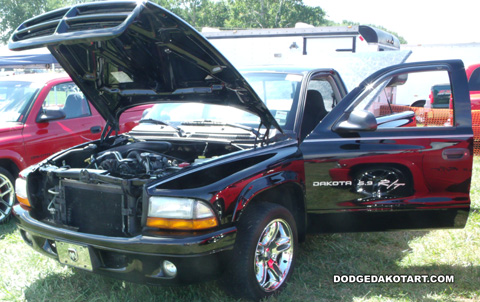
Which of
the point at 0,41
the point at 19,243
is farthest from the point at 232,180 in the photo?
the point at 0,41

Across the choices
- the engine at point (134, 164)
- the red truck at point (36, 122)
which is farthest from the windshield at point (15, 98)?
the engine at point (134, 164)

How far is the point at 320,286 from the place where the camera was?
3.21 m

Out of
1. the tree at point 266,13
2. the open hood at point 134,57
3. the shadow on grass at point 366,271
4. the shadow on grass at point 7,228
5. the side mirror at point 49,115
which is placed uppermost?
the tree at point 266,13

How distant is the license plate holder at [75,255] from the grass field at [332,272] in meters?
0.44

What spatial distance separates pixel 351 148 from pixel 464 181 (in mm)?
878

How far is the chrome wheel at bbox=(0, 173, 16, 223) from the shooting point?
→ 4605 mm

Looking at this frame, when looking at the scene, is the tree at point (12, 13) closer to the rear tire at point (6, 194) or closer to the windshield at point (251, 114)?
the rear tire at point (6, 194)

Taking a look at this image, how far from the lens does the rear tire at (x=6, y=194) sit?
4602 mm

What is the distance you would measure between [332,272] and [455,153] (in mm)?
1316

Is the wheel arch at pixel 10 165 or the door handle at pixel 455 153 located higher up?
the door handle at pixel 455 153

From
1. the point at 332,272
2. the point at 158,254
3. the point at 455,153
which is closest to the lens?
the point at 158,254

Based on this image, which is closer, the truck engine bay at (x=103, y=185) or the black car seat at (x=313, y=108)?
the truck engine bay at (x=103, y=185)

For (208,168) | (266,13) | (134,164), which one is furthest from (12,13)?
→ (208,168)

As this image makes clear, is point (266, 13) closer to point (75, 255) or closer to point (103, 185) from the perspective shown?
point (103, 185)
